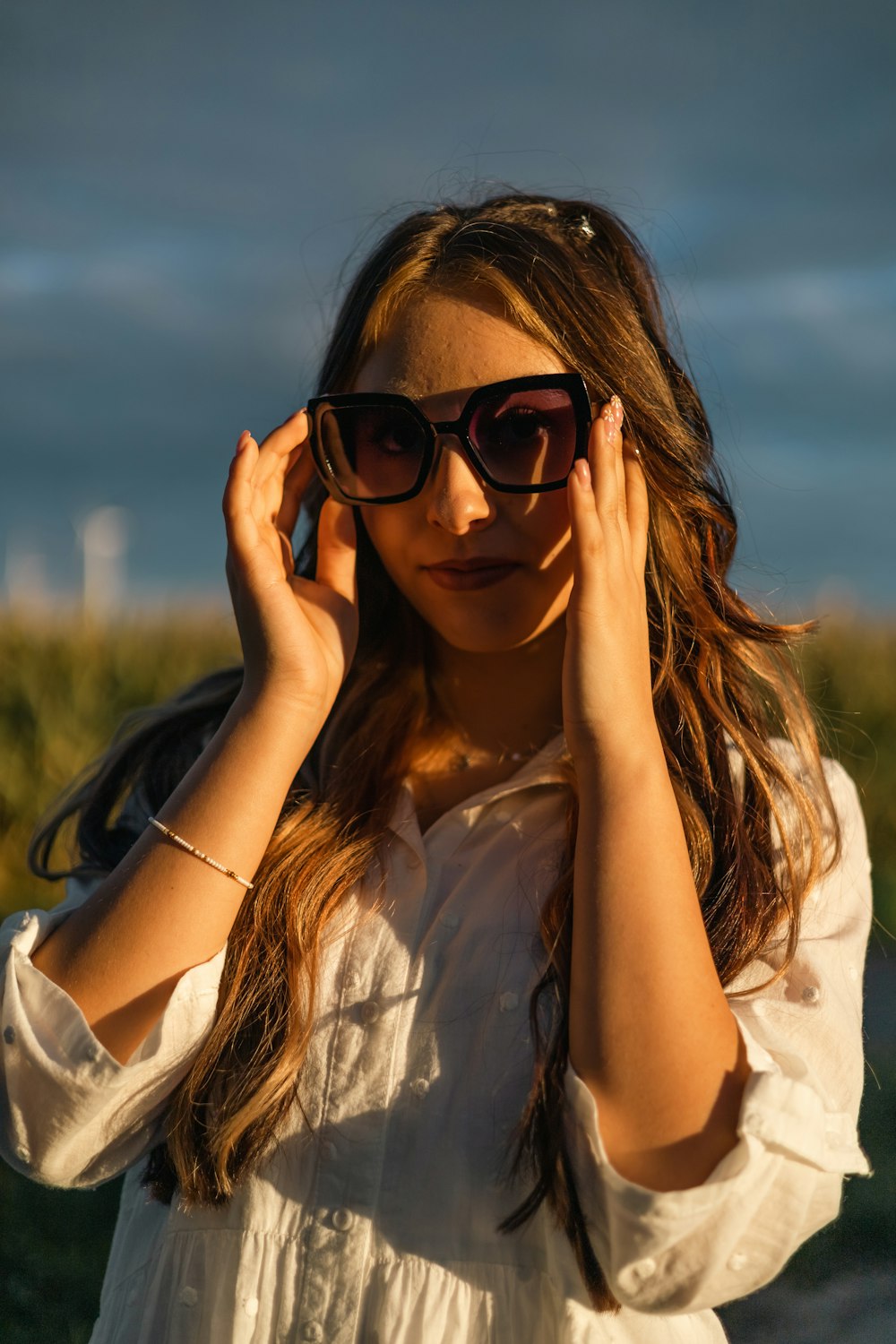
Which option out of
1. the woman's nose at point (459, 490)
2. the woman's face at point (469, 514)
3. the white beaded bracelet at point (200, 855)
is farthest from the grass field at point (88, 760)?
the white beaded bracelet at point (200, 855)

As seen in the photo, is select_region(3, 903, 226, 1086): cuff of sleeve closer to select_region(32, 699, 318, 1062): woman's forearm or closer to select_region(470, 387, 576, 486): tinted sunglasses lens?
select_region(32, 699, 318, 1062): woman's forearm

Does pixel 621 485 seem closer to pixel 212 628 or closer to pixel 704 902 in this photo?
pixel 704 902

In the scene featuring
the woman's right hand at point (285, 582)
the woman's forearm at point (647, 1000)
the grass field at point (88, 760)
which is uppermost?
the woman's right hand at point (285, 582)

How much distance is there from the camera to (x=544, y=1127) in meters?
1.86

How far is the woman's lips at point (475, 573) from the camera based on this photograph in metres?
2.28

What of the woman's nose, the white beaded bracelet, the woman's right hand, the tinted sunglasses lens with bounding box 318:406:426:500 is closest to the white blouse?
the white beaded bracelet

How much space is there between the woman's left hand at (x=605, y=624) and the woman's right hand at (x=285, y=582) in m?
0.48

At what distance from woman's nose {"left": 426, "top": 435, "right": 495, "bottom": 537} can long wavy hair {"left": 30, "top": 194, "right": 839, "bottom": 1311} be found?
0.90ft

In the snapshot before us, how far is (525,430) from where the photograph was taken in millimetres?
2195

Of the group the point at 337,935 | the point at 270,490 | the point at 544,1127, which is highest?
the point at 270,490

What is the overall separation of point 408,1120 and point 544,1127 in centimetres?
21

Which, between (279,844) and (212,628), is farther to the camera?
(212,628)

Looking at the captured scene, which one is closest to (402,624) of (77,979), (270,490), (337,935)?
(270,490)

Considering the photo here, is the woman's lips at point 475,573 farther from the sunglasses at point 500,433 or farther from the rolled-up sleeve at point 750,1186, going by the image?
the rolled-up sleeve at point 750,1186
